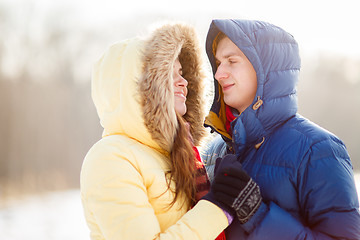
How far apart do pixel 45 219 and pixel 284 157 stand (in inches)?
255

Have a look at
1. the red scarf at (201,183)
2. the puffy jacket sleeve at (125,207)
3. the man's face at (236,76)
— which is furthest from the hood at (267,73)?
the puffy jacket sleeve at (125,207)

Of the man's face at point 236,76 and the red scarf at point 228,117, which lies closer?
the man's face at point 236,76

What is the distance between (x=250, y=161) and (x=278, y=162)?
0.56 ft

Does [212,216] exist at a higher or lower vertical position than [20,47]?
higher

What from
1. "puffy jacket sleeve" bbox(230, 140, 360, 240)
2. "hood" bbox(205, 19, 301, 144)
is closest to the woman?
"puffy jacket sleeve" bbox(230, 140, 360, 240)

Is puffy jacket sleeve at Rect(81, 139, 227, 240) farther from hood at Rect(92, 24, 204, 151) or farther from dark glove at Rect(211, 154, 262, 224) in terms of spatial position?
hood at Rect(92, 24, 204, 151)

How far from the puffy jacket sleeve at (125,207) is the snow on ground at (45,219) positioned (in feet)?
15.4

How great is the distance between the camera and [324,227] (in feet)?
5.14

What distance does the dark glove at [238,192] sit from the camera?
5.19ft

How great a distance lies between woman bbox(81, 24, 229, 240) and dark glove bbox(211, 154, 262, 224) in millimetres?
70

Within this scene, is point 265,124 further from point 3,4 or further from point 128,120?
point 3,4

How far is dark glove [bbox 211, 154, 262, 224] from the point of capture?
158cm

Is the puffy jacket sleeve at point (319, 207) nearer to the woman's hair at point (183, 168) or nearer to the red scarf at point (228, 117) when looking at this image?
the woman's hair at point (183, 168)

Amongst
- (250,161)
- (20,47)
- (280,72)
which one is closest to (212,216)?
(250,161)
